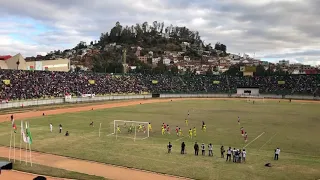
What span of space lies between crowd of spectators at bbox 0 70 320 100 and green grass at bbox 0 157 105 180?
4592cm

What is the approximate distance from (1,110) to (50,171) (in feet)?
143

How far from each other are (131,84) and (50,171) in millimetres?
83779

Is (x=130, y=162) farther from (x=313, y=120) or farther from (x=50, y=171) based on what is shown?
(x=313, y=120)

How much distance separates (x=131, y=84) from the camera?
346ft

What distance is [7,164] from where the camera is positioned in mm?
22922

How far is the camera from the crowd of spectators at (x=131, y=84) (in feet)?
234

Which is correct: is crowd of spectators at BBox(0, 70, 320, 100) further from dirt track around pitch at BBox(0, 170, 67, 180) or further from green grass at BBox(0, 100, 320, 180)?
dirt track around pitch at BBox(0, 170, 67, 180)

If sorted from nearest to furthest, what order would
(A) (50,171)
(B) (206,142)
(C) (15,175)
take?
1. (C) (15,175)
2. (A) (50,171)
3. (B) (206,142)

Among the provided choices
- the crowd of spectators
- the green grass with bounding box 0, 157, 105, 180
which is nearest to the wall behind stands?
the crowd of spectators

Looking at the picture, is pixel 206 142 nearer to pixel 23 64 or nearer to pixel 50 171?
pixel 50 171

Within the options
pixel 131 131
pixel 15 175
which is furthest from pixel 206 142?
pixel 15 175

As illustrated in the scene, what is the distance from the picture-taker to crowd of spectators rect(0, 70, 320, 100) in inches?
2813

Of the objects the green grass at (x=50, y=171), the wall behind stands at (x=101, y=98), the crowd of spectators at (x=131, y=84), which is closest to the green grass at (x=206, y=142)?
the green grass at (x=50, y=171)

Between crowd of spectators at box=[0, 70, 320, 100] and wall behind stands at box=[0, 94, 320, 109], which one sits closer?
wall behind stands at box=[0, 94, 320, 109]
